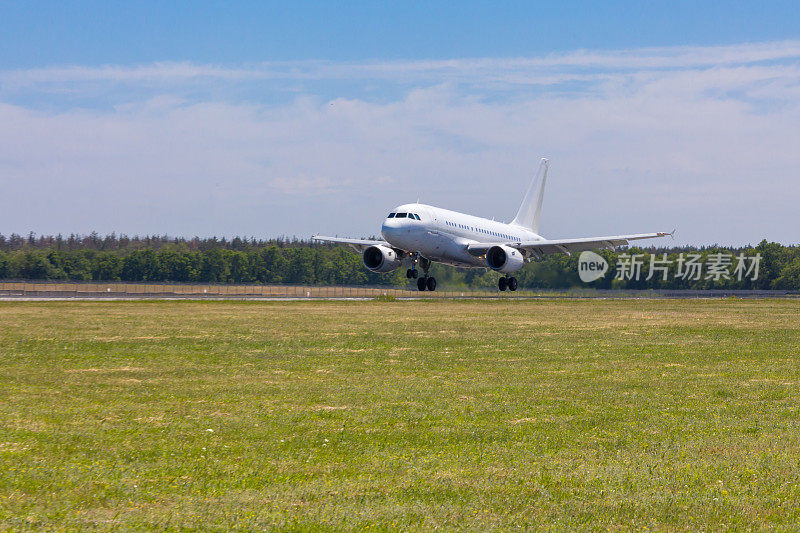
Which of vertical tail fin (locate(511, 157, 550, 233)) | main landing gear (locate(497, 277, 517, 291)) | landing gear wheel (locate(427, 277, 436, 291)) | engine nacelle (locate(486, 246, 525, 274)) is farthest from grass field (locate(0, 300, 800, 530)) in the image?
vertical tail fin (locate(511, 157, 550, 233))

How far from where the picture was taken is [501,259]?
220 ft

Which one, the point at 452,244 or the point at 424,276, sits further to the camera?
the point at 424,276

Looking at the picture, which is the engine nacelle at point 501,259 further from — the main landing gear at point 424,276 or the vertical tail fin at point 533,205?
the vertical tail fin at point 533,205

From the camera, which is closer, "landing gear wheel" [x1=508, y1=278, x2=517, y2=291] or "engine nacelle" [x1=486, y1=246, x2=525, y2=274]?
"engine nacelle" [x1=486, y1=246, x2=525, y2=274]

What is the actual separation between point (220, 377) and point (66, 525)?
1226cm

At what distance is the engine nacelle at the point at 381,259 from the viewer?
66.1 metres

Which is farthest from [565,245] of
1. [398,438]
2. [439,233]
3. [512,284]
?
[398,438]

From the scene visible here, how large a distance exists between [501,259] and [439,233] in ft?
24.5

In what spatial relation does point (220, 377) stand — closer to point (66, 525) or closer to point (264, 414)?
point (264, 414)

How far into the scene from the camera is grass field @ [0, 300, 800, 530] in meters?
9.06

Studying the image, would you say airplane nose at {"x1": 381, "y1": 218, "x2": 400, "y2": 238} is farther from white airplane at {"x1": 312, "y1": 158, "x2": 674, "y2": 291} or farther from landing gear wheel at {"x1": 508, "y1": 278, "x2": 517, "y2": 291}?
landing gear wheel at {"x1": 508, "y1": 278, "x2": 517, "y2": 291}

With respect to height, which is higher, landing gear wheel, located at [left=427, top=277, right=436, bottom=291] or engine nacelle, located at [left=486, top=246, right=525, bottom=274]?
engine nacelle, located at [left=486, top=246, right=525, bottom=274]

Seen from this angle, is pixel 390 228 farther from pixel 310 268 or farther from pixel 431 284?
pixel 310 268

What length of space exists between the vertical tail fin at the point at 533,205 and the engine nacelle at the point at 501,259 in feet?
61.7
